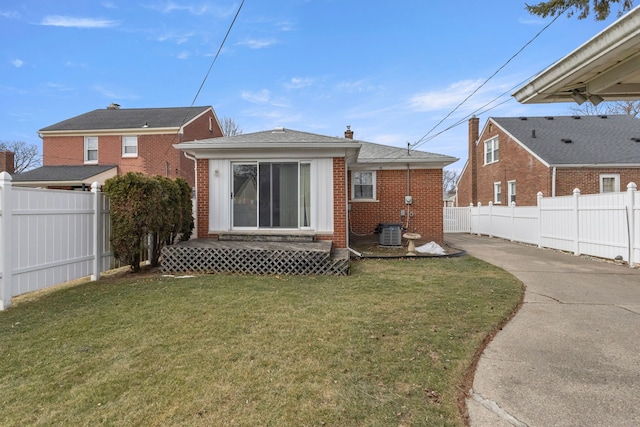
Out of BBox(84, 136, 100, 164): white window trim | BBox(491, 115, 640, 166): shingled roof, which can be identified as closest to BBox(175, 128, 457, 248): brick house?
BBox(491, 115, 640, 166): shingled roof

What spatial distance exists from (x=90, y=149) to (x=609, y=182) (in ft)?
94.2

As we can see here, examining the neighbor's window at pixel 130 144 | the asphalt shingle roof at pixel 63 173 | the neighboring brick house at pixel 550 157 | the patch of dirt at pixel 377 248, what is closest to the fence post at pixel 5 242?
the patch of dirt at pixel 377 248

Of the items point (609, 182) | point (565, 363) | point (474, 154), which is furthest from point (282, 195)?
point (474, 154)

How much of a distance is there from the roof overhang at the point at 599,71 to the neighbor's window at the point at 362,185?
7610 millimetres

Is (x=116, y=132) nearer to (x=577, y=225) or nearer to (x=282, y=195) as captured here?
(x=282, y=195)

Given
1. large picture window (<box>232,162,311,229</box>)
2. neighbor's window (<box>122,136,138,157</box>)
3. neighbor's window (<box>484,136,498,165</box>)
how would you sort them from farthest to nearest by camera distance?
neighbor's window (<box>484,136,498,165</box>), neighbor's window (<box>122,136,138,157</box>), large picture window (<box>232,162,311,229</box>)

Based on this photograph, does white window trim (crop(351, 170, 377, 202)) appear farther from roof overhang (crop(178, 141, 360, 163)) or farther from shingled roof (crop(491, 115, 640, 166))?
shingled roof (crop(491, 115, 640, 166))

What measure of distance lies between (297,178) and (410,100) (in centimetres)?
1058

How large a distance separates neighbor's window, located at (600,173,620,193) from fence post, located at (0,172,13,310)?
21.8 metres

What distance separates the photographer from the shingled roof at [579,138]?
1673cm

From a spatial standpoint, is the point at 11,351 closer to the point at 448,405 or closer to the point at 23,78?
the point at 448,405

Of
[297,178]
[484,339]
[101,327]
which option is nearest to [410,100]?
[297,178]

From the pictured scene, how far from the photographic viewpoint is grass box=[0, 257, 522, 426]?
2354 mm

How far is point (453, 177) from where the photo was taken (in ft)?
194
